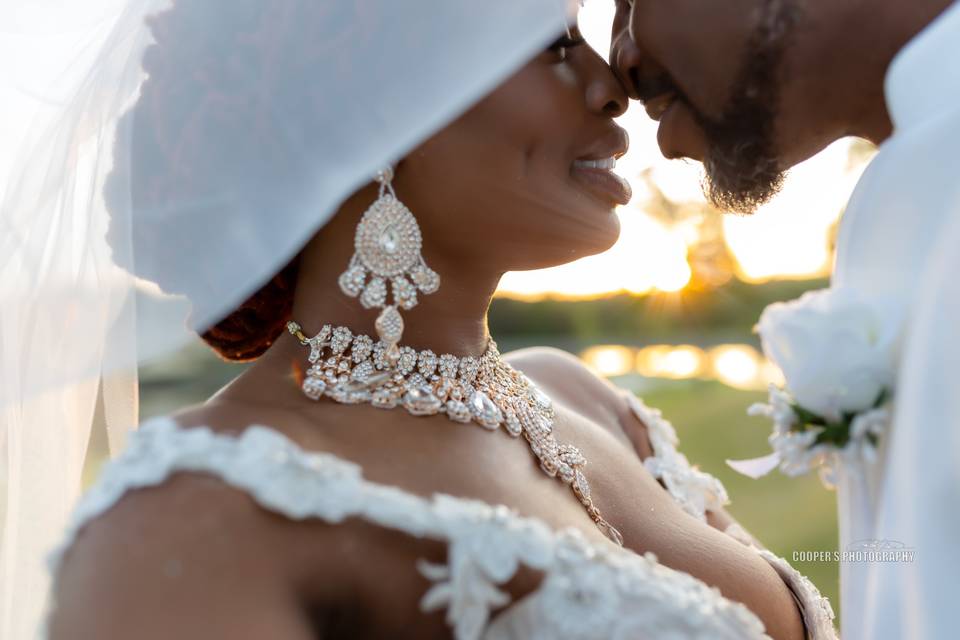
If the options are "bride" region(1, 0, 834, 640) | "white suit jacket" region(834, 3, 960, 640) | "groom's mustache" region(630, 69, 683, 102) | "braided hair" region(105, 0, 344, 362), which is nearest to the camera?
"white suit jacket" region(834, 3, 960, 640)

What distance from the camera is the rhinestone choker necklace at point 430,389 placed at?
2076mm

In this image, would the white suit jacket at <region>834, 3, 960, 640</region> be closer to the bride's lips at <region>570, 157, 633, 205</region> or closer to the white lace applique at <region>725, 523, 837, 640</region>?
the white lace applique at <region>725, 523, 837, 640</region>

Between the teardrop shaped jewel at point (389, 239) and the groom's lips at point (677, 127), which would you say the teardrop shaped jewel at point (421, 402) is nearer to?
the teardrop shaped jewel at point (389, 239)

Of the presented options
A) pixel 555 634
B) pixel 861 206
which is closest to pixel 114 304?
pixel 555 634

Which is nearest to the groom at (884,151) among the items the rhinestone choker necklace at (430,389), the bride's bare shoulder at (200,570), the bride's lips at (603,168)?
the bride's lips at (603,168)

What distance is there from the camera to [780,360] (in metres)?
1.69

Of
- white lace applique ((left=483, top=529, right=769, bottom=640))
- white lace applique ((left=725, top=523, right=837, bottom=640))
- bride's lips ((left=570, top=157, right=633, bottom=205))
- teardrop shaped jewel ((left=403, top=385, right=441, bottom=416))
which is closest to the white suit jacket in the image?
white lace applique ((left=483, top=529, right=769, bottom=640))

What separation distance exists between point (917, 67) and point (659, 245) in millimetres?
3633

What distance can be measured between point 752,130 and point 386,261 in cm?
106

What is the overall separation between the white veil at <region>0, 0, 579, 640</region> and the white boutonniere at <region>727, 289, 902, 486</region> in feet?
2.63

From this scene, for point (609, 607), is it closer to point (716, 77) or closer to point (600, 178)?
point (600, 178)

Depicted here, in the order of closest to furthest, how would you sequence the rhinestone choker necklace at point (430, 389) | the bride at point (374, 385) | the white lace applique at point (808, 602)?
1. the bride at point (374, 385)
2. the rhinestone choker necklace at point (430, 389)
3. the white lace applique at point (808, 602)

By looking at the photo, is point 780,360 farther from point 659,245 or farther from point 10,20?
point 659,245

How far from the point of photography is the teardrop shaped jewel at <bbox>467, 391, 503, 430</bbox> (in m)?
2.18
